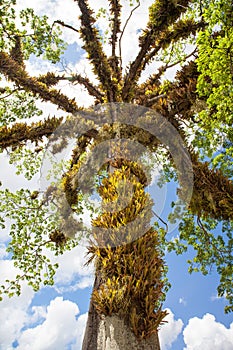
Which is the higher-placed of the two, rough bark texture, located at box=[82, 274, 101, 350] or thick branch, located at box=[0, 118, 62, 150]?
thick branch, located at box=[0, 118, 62, 150]

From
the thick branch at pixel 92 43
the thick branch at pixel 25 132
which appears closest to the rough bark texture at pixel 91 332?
the thick branch at pixel 25 132

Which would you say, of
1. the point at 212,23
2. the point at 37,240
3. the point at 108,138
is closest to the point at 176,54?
the point at 108,138

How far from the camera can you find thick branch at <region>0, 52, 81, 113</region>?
26.3ft

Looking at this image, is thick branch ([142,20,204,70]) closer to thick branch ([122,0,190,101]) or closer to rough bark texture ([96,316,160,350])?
thick branch ([122,0,190,101])

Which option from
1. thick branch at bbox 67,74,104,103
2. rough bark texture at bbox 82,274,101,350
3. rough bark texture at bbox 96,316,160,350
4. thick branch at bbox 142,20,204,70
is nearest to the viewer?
rough bark texture at bbox 96,316,160,350

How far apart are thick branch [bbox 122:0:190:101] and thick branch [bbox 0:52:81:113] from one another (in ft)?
6.24

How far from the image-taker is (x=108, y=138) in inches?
281

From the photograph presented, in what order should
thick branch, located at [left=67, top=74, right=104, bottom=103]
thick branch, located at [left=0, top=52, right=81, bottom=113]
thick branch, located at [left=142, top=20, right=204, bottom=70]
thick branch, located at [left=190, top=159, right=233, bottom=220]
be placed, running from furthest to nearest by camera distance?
thick branch, located at [left=67, top=74, right=104, bottom=103] → thick branch, located at [left=142, top=20, right=204, bottom=70] → thick branch, located at [left=0, top=52, right=81, bottom=113] → thick branch, located at [left=190, top=159, right=233, bottom=220]

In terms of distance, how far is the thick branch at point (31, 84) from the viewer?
316 inches

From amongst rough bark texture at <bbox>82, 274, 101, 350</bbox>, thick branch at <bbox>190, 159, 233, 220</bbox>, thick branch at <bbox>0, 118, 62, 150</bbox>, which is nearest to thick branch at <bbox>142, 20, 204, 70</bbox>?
thick branch at <bbox>0, 118, 62, 150</bbox>

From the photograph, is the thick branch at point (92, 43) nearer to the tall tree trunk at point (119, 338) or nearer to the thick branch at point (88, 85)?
the thick branch at point (88, 85)

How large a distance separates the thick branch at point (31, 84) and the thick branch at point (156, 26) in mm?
1901

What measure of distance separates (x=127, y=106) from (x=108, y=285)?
5.30 m

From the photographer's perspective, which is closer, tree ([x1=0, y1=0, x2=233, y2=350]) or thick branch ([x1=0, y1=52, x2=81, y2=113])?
tree ([x1=0, y1=0, x2=233, y2=350])
